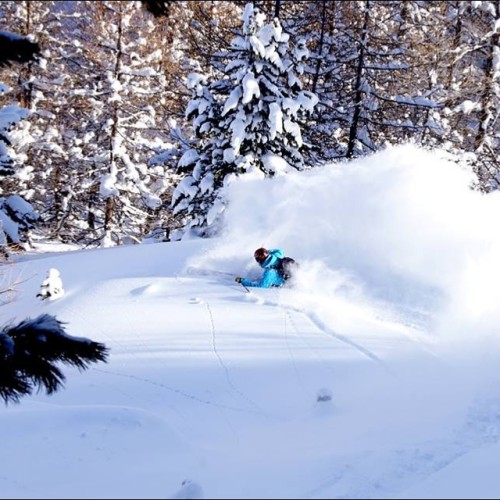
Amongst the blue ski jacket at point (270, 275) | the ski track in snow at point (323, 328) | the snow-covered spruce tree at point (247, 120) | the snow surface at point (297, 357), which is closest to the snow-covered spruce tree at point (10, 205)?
the snow surface at point (297, 357)

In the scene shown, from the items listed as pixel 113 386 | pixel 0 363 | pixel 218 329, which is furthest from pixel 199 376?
pixel 0 363

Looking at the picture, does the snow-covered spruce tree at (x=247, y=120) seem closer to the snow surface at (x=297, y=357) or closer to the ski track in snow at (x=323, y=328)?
the snow surface at (x=297, y=357)

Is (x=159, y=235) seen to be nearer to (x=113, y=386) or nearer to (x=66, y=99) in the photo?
(x=66, y=99)

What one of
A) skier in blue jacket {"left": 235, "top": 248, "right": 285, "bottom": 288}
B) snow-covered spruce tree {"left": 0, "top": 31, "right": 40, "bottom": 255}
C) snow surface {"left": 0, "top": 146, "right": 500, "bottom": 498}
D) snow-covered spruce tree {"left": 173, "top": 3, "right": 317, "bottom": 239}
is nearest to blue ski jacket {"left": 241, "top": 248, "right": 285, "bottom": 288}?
skier in blue jacket {"left": 235, "top": 248, "right": 285, "bottom": 288}

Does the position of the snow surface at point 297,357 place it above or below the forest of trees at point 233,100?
below

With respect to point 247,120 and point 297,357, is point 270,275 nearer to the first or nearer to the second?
point 297,357

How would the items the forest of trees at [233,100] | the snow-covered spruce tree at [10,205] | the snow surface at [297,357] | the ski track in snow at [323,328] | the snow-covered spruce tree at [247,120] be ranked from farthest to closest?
1. the forest of trees at [233,100]
2. the snow-covered spruce tree at [247,120]
3. the snow-covered spruce tree at [10,205]
4. the ski track in snow at [323,328]
5. the snow surface at [297,357]

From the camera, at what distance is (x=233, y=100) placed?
11.9 m

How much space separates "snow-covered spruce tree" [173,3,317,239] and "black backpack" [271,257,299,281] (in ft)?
15.2

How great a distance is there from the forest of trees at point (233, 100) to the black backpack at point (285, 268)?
4.63m

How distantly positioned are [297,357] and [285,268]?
2.60m

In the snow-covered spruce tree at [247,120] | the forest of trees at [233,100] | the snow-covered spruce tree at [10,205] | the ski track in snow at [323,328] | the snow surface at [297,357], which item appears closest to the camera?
the snow surface at [297,357]

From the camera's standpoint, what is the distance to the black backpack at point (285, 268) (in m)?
7.77

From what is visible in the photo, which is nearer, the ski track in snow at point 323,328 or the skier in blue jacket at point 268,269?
the ski track in snow at point 323,328
